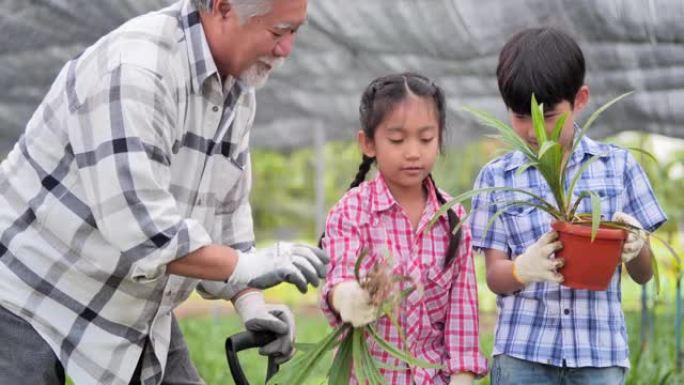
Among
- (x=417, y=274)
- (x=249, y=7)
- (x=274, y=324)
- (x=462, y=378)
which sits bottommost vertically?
(x=462, y=378)

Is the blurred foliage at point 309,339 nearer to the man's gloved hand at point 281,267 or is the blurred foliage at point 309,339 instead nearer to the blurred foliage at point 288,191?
the man's gloved hand at point 281,267

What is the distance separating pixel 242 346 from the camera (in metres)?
2.66

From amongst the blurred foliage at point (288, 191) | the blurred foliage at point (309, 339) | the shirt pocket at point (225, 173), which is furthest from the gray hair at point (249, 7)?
the blurred foliage at point (288, 191)

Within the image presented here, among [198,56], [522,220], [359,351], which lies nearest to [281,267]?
[359,351]

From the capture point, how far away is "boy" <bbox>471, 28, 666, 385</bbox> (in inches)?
109

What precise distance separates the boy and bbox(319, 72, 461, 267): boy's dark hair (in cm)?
14

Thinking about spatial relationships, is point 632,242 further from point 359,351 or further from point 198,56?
point 198,56

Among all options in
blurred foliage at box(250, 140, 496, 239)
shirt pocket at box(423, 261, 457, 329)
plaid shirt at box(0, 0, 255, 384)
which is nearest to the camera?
plaid shirt at box(0, 0, 255, 384)

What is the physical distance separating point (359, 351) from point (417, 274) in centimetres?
24

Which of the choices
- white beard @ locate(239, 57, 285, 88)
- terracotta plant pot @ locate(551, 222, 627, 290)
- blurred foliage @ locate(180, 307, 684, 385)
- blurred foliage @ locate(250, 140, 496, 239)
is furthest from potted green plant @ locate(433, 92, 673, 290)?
blurred foliage @ locate(250, 140, 496, 239)

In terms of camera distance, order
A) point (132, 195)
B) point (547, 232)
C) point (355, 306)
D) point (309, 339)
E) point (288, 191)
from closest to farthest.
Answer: point (132, 195) < point (355, 306) < point (547, 232) < point (309, 339) < point (288, 191)

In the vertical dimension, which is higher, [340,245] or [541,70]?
[541,70]

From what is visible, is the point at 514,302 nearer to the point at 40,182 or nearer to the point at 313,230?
the point at 40,182

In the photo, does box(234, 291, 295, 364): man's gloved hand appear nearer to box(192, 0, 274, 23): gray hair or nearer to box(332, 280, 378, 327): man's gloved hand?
box(332, 280, 378, 327): man's gloved hand
